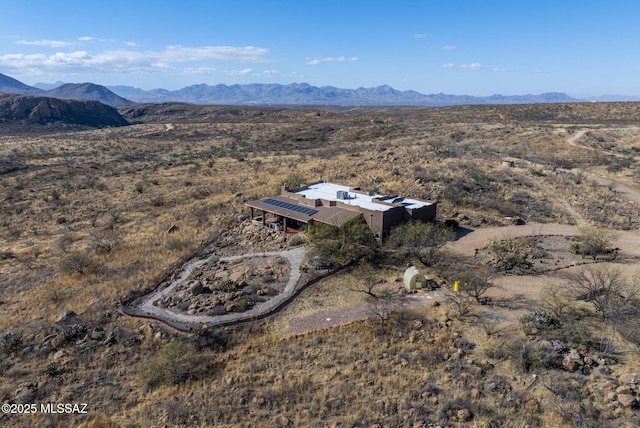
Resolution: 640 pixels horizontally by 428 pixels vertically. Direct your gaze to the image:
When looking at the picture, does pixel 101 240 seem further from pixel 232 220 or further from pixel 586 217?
pixel 586 217

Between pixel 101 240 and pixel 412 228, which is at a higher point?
pixel 412 228

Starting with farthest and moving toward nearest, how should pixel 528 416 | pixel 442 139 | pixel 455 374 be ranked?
pixel 442 139 → pixel 455 374 → pixel 528 416

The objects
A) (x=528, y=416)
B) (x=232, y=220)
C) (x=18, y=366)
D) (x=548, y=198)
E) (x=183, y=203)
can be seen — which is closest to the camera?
(x=528, y=416)

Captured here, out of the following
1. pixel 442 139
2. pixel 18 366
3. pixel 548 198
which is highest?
pixel 442 139

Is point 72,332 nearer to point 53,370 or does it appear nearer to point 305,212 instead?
point 53,370

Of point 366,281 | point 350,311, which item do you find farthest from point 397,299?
point 350,311

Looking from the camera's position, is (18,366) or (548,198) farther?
(548,198)

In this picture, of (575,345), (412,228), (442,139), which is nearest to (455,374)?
(575,345)
